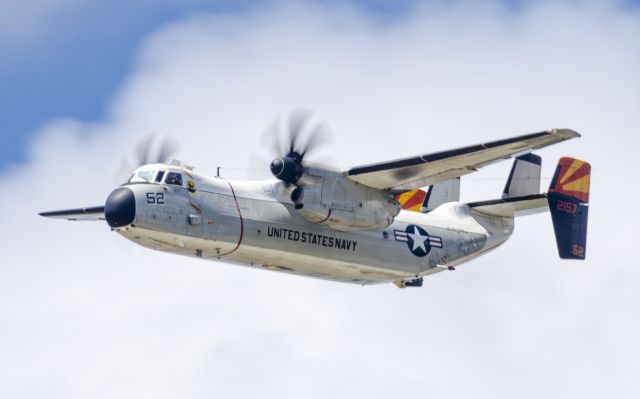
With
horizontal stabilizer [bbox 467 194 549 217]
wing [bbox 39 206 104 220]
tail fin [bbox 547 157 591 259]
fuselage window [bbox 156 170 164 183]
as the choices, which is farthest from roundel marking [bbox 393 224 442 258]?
wing [bbox 39 206 104 220]

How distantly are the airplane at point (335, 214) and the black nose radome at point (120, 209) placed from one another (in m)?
0.02

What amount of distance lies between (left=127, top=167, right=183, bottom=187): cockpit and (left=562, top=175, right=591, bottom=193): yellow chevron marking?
11165 millimetres

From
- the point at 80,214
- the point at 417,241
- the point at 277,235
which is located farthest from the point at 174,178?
the point at 417,241

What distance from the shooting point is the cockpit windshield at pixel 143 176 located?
2969 centimetres

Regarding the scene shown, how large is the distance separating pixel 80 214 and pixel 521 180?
12324mm

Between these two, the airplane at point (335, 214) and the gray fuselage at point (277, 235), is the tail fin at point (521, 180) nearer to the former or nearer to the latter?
the airplane at point (335, 214)

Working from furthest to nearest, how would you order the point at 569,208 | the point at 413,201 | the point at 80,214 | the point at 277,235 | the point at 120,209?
1. the point at 413,201
2. the point at 569,208
3. the point at 80,214
4. the point at 277,235
5. the point at 120,209

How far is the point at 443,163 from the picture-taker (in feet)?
101

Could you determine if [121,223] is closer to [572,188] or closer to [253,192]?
[253,192]

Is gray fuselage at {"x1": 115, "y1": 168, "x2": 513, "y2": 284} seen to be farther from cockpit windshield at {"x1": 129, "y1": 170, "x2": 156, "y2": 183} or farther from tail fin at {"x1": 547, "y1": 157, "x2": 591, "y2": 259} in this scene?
tail fin at {"x1": 547, "y1": 157, "x2": 591, "y2": 259}

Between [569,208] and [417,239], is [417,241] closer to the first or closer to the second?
[417,239]

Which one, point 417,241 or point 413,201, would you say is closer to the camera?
point 417,241

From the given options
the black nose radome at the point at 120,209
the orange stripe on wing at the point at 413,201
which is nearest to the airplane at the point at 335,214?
the black nose radome at the point at 120,209

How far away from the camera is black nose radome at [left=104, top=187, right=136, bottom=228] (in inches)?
1140
